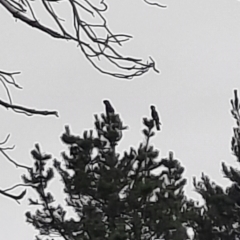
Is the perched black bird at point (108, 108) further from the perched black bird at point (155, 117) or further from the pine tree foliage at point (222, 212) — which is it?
the pine tree foliage at point (222, 212)

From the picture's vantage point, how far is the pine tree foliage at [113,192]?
12711mm

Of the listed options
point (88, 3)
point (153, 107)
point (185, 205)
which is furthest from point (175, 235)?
point (88, 3)

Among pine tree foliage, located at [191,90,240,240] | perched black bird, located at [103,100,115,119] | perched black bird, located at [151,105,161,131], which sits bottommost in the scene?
pine tree foliage, located at [191,90,240,240]

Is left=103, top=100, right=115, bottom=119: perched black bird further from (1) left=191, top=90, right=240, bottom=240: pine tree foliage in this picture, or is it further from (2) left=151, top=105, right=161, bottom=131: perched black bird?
(1) left=191, top=90, right=240, bottom=240: pine tree foliage

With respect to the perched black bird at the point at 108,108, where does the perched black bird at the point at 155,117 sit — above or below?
below

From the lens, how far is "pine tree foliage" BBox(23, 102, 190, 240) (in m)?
12.7

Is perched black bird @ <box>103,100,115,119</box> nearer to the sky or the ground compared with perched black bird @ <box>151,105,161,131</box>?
nearer to the sky

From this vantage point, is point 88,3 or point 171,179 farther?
point 171,179

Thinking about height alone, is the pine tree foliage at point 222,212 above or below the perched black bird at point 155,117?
below

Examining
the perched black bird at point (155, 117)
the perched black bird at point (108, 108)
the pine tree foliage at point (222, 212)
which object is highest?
the perched black bird at point (108, 108)

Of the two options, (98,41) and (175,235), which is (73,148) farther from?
(98,41)

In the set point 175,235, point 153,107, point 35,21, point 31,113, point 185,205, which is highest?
point 153,107

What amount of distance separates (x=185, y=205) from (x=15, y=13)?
1183 centimetres

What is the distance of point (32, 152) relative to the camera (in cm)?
1238
